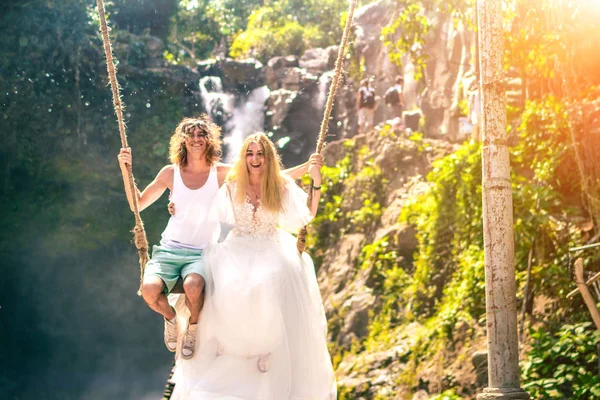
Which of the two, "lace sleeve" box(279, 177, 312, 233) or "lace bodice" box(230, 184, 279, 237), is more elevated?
"lace sleeve" box(279, 177, 312, 233)

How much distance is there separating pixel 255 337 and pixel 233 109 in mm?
22958

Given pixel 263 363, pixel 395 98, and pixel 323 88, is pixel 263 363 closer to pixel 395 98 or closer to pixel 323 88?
pixel 395 98

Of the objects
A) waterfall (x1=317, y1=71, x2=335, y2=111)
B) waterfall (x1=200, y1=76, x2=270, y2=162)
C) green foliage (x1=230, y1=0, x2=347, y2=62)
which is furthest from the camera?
green foliage (x1=230, y1=0, x2=347, y2=62)

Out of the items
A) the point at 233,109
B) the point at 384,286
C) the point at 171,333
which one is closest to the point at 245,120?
the point at 233,109

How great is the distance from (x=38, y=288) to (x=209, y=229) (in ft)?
64.2

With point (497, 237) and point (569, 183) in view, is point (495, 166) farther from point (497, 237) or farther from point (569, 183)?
point (569, 183)

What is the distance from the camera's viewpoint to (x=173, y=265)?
6.06 metres

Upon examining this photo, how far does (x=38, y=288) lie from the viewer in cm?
2478

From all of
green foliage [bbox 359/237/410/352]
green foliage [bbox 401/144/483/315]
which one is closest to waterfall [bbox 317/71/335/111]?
green foliage [bbox 359/237/410/352]

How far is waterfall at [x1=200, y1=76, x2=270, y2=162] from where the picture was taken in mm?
28069

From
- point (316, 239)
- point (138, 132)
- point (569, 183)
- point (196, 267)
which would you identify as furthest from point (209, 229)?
point (138, 132)

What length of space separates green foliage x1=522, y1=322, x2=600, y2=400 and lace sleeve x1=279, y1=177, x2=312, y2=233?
102 inches

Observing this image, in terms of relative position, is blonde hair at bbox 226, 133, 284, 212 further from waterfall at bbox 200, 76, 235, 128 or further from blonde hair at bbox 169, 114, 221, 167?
waterfall at bbox 200, 76, 235, 128

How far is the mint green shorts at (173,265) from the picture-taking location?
595 centimetres
